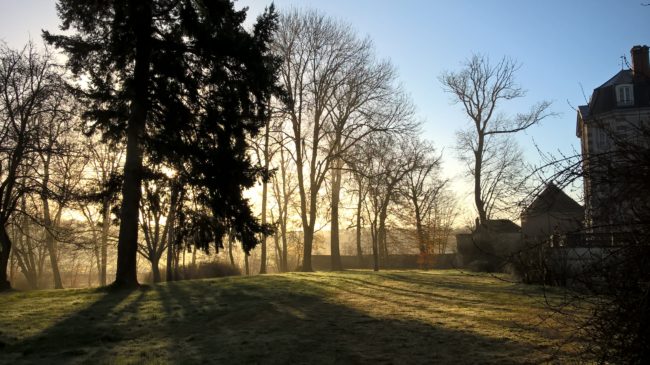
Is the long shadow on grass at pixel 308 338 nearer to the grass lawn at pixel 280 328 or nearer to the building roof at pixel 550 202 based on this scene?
the grass lawn at pixel 280 328

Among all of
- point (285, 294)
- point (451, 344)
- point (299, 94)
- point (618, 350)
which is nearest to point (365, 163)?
point (299, 94)

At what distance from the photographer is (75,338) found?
8.97m

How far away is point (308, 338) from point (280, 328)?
1078 mm

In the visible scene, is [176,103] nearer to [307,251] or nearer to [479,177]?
[307,251]

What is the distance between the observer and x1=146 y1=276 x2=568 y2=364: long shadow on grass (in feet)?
23.8

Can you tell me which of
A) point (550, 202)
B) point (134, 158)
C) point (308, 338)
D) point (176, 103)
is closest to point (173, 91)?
point (176, 103)

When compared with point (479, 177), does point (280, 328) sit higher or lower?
lower

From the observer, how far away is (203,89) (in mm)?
16719

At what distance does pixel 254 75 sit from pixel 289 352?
10898mm

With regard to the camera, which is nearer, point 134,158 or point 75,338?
point 75,338

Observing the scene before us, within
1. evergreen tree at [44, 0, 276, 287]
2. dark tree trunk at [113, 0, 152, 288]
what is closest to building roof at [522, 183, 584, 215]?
evergreen tree at [44, 0, 276, 287]

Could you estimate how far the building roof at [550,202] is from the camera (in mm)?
5496

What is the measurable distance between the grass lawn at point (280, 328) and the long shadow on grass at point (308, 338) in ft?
0.06

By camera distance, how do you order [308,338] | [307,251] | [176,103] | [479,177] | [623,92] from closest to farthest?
[308,338] → [176,103] → [307,251] → [623,92] → [479,177]
